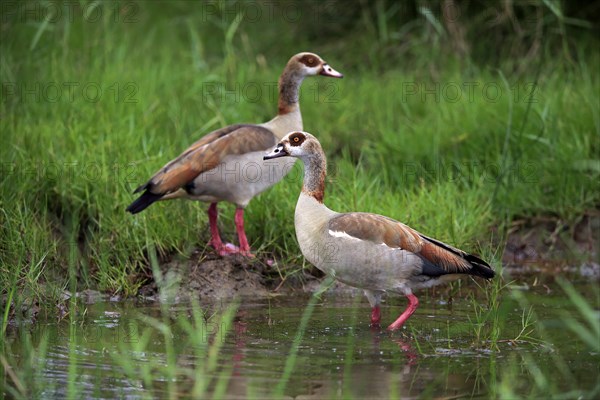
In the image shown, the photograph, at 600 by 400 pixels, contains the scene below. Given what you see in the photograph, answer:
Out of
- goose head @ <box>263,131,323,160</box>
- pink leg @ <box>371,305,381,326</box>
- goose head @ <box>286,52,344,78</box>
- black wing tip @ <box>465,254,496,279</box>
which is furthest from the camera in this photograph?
goose head @ <box>286,52,344,78</box>

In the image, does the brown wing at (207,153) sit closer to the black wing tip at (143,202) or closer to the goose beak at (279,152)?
the black wing tip at (143,202)

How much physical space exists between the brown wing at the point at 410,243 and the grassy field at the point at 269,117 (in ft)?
0.55

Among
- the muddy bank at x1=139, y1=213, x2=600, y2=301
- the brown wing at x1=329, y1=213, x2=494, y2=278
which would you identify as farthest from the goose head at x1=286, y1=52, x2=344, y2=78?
the brown wing at x1=329, y1=213, x2=494, y2=278

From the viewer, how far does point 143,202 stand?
693 cm

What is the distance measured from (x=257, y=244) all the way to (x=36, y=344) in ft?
7.45

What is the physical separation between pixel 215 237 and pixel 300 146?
107cm

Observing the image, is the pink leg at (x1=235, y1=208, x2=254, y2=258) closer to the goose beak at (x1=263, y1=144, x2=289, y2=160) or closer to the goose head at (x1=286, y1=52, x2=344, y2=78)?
the goose beak at (x1=263, y1=144, x2=289, y2=160)

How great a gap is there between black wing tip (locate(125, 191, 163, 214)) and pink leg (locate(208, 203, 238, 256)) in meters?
0.62

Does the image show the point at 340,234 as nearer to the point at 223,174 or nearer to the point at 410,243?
the point at 410,243

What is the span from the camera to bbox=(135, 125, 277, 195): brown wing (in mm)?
7098

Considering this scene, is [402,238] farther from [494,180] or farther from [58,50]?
[58,50]

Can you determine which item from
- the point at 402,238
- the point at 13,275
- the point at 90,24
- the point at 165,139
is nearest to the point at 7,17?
the point at 90,24

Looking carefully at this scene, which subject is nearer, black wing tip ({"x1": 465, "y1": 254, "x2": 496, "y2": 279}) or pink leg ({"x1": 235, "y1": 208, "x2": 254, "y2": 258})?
black wing tip ({"x1": 465, "y1": 254, "x2": 496, "y2": 279})

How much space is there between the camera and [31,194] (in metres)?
7.32
